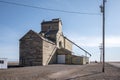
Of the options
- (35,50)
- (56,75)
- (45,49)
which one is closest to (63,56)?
(45,49)

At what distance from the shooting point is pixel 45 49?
4594 cm

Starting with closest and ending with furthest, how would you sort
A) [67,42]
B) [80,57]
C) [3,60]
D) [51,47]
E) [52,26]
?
1. [3,60]
2. [51,47]
3. [80,57]
4. [52,26]
5. [67,42]

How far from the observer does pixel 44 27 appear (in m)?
61.6

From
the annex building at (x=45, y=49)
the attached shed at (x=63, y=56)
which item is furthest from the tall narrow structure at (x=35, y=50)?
the attached shed at (x=63, y=56)

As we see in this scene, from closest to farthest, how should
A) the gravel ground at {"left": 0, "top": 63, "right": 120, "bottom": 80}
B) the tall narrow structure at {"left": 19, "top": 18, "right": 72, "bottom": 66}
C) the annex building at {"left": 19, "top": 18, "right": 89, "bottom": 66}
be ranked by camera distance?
the gravel ground at {"left": 0, "top": 63, "right": 120, "bottom": 80}
the tall narrow structure at {"left": 19, "top": 18, "right": 72, "bottom": 66}
the annex building at {"left": 19, "top": 18, "right": 89, "bottom": 66}

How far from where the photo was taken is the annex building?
44219 mm

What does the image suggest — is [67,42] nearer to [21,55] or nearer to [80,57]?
[80,57]

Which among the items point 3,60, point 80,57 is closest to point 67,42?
point 80,57

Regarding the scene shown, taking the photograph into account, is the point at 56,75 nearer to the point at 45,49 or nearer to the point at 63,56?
the point at 45,49

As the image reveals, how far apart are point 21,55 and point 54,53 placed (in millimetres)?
11299

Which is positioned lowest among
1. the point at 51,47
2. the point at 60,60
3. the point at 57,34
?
the point at 60,60

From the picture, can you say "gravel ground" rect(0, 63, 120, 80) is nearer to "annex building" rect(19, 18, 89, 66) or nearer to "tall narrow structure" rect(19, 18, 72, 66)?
"tall narrow structure" rect(19, 18, 72, 66)

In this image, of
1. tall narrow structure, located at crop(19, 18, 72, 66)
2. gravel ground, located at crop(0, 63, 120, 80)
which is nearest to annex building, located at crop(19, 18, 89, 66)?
tall narrow structure, located at crop(19, 18, 72, 66)

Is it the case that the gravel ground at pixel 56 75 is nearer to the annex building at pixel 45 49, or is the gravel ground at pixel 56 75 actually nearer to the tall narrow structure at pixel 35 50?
the tall narrow structure at pixel 35 50
